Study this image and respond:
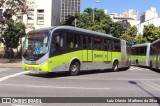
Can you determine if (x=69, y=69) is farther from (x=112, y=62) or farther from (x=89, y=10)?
(x=89, y=10)

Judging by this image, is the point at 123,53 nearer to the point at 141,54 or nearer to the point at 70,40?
the point at 141,54

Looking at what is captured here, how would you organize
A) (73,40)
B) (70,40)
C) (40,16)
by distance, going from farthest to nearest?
(40,16) → (73,40) → (70,40)

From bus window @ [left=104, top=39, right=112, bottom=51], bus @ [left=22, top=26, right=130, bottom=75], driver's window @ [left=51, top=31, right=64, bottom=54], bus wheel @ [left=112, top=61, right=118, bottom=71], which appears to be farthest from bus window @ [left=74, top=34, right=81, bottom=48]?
bus wheel @ [left=112, top=61, right=118, bottom=71]

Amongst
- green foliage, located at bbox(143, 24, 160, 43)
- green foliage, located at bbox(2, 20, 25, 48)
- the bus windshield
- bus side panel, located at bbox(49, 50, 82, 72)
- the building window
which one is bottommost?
bus side panel, located at bbox(49, 50, 82, 72)

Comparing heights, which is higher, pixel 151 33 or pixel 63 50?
pixel 151 33

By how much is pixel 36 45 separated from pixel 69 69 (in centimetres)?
259

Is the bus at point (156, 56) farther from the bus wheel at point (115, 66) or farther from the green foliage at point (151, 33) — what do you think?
the green foliage at point (151, 33)

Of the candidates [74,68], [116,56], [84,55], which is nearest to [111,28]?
[116,56]

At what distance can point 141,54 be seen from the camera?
38.1 metres

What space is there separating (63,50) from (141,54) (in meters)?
19.1

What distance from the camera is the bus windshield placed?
19.5m

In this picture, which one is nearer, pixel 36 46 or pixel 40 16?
pixel 36 46

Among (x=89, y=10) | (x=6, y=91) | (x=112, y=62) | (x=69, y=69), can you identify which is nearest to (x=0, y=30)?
(x=112, y=62)

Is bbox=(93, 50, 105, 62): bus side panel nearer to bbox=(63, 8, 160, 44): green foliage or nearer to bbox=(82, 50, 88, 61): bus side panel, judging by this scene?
bbox=(82, 50, 88, 61): bus side panel
